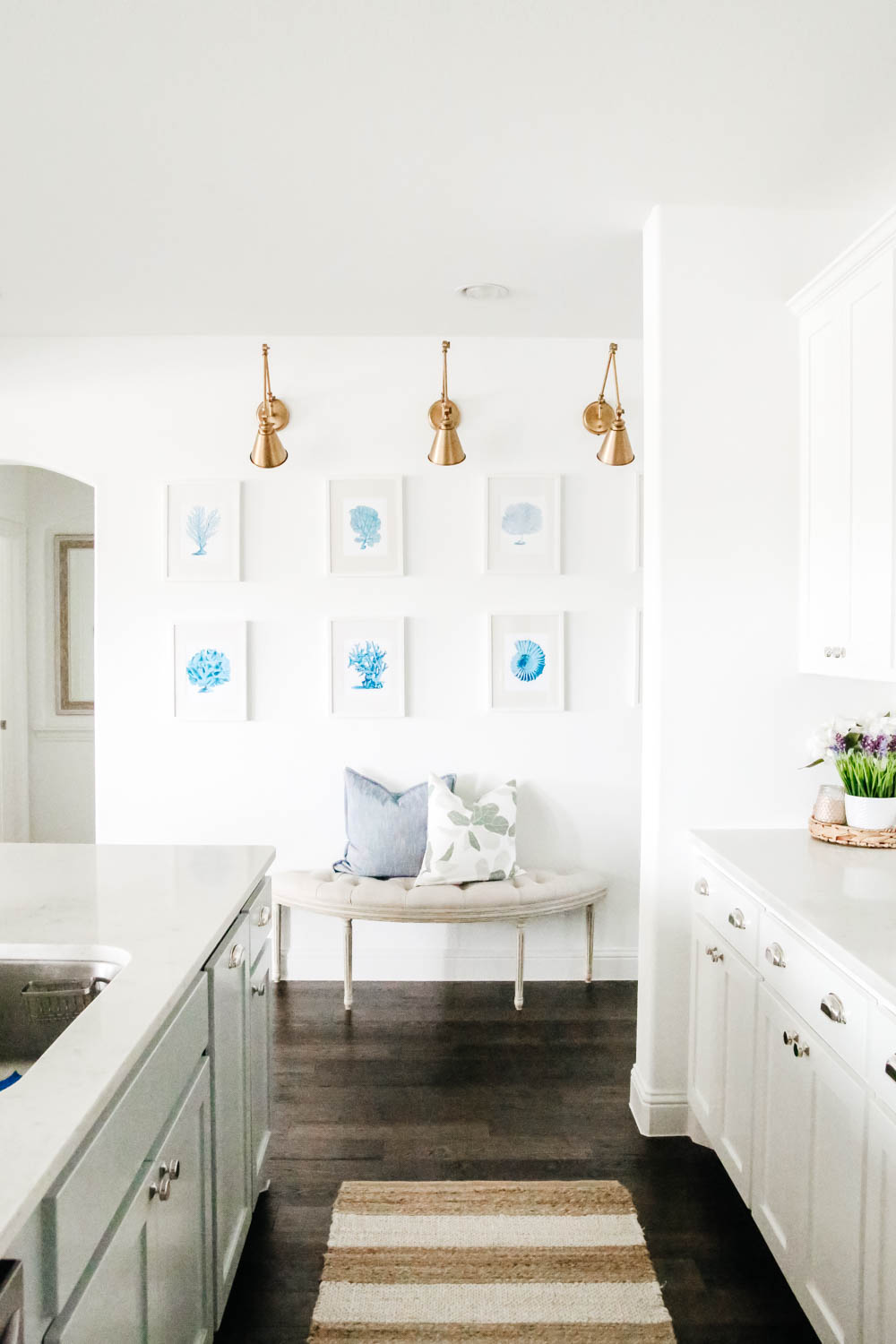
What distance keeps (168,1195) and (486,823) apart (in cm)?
234

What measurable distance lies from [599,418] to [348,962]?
239 cm

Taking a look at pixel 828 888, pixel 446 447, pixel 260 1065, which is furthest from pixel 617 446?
pixel 260 1065

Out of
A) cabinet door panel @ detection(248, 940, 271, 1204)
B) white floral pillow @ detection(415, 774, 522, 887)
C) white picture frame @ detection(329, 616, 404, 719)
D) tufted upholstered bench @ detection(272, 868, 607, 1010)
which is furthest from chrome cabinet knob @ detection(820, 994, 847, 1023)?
white picture frame @ detection(329, 616, 404, 719)

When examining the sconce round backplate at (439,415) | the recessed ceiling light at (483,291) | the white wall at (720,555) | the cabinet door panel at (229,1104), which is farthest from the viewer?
the sconce round backplate at (439,415)

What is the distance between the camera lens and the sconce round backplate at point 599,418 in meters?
3.76

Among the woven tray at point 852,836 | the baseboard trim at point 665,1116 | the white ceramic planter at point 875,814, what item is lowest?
the baseboard trim at point 665,1116

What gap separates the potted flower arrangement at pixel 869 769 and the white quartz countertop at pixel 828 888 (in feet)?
0.30

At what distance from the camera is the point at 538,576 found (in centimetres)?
391

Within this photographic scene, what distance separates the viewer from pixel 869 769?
2436mm

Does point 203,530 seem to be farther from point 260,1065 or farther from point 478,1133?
point 478,1133

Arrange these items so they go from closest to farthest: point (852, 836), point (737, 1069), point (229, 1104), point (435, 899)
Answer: point (229, 1104)
point (737, 1069)
point (852, 836)
point (435, 899)

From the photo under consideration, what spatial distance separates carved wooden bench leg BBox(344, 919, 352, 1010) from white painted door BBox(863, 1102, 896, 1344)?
2301 millimetres

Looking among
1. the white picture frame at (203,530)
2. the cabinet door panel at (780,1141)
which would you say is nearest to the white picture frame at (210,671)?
the white picture frame at (203,530)

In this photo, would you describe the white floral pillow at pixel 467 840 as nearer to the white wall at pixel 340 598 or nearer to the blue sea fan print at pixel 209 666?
the white wall at pixel 340 598
